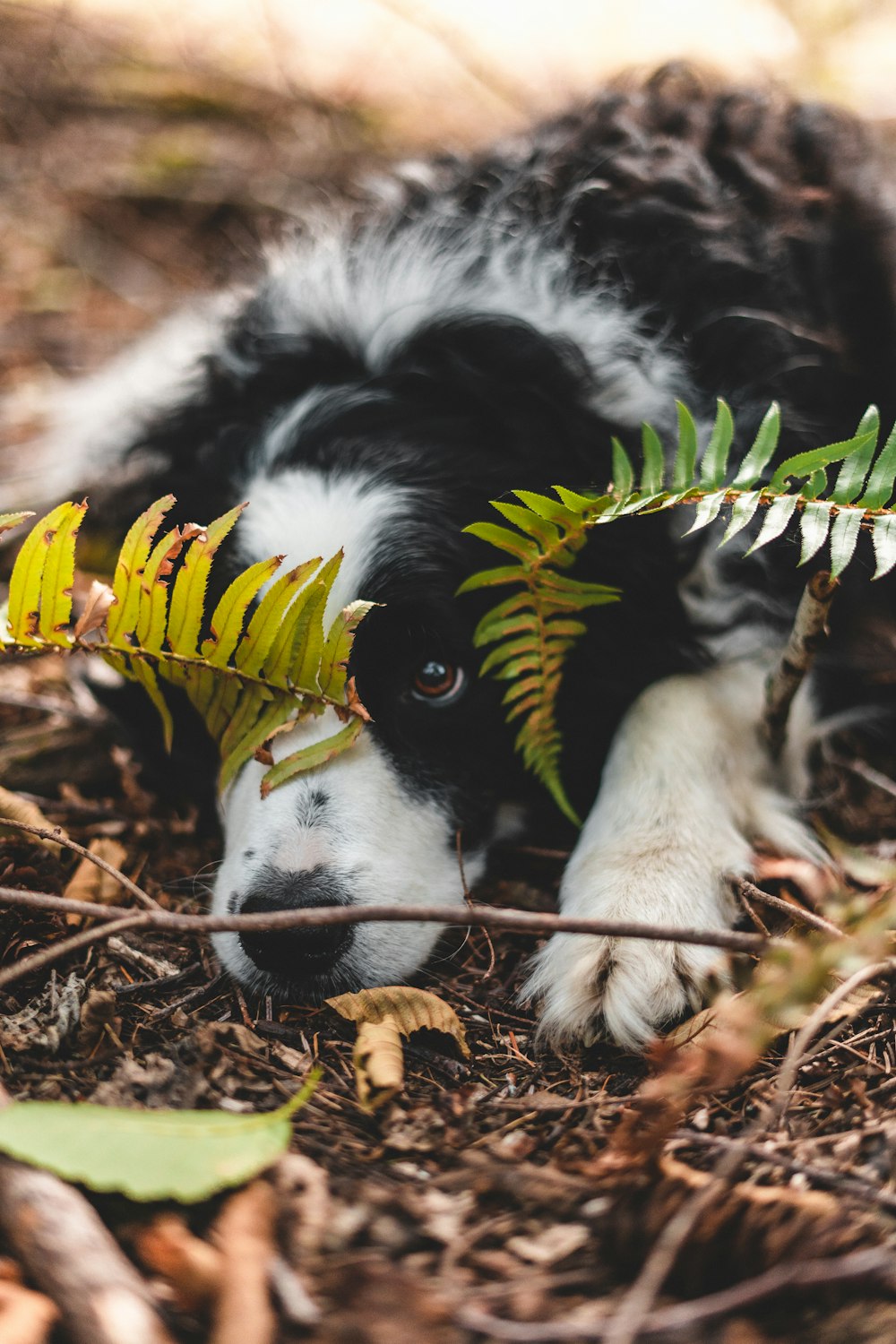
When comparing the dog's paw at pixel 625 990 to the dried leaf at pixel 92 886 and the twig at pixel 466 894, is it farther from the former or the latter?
the dried leaf at pixel 92 886

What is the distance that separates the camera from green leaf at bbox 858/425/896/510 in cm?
193

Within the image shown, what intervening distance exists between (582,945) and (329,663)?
2.20 ft

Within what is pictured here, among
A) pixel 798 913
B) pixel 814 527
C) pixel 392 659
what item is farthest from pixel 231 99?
pixel 798 913

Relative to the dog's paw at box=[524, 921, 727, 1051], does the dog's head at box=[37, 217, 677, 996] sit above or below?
above

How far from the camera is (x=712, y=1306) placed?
3.87ft

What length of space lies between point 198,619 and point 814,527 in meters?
1.09

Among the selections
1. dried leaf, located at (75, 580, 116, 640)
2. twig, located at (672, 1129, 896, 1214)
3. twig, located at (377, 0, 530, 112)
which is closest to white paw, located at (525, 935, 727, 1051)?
twig, located at (672, 1129, 896, 1214)

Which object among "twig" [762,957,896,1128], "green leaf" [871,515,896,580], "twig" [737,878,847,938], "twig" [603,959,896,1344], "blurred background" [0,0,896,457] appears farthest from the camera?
"blurred background" [0,0,896,457]

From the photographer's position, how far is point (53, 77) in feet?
20.9

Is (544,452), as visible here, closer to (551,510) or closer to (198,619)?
(551,510)

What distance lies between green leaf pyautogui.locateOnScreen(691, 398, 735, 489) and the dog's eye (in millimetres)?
701

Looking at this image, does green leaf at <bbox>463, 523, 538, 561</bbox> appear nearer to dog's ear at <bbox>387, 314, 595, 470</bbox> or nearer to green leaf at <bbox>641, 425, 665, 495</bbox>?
green leaf at <bbox>641, 425, 665, 495</bbox>

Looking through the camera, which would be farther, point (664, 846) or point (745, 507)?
point (664, 846)

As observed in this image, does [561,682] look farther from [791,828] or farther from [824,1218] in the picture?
[824,1218]
